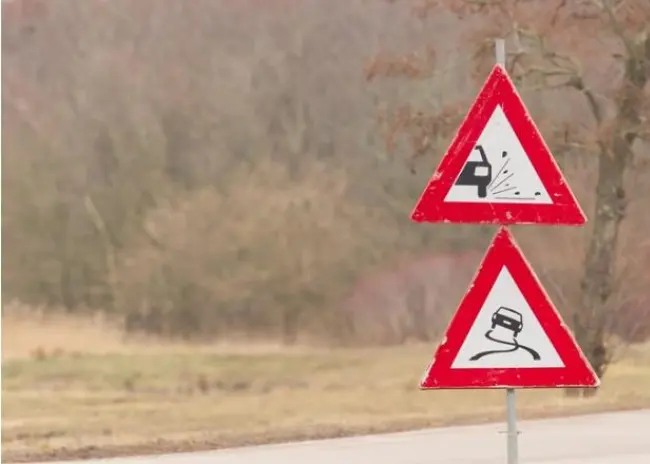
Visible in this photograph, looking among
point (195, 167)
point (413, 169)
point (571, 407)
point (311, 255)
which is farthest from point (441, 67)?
point (195, 167)

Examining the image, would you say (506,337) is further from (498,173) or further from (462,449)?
(462,449)

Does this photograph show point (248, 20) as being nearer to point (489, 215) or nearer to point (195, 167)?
point (195, 167)

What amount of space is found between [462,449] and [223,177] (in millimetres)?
25187

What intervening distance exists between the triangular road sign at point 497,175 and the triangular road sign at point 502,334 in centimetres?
14

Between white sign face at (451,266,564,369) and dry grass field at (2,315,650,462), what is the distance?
4.46 meters

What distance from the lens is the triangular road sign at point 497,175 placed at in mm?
4250

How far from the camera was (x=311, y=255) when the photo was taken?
2858 centimetres

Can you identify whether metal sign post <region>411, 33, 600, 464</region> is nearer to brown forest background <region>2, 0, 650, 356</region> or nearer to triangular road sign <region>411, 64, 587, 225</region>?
triangular road sign <region>411, 64, 587, 225</region>

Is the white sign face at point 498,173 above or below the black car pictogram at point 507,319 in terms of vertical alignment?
above

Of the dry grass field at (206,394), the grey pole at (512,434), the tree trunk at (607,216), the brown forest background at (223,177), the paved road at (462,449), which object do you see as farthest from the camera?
the brown forest background at (223,177)

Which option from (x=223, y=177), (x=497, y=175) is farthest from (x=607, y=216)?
(x=223, y=177)

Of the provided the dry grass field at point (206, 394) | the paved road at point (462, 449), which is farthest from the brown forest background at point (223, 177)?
the paved road at point (462, 449)

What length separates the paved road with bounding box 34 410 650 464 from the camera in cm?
749

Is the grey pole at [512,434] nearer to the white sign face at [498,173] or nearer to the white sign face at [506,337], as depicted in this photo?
the white sign face at [506,337]
